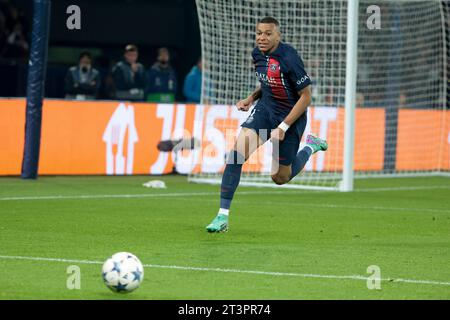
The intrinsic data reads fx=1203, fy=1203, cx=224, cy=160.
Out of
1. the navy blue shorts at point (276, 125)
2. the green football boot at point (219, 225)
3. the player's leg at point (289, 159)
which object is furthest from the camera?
the player's leg at point (289, 159)

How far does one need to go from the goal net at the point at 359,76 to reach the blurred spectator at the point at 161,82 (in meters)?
2.78

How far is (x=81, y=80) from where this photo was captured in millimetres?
19984

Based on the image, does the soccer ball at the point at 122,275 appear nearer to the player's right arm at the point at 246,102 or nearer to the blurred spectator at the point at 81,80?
the player's right arm at the point at 246,102

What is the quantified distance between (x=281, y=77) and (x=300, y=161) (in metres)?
1.21

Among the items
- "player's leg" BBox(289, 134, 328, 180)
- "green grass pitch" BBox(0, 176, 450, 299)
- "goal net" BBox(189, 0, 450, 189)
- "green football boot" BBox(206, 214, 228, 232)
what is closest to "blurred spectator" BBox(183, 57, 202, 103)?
"goal net" BBox(189, 0, 450, 189)

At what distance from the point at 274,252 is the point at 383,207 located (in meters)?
5.00

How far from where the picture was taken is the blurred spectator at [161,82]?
21188mm

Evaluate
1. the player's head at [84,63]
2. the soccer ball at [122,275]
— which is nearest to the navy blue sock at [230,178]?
the soccer ball at [122,275]

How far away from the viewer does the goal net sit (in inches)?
706

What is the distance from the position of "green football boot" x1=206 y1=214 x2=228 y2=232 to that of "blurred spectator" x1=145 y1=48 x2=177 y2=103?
998cm

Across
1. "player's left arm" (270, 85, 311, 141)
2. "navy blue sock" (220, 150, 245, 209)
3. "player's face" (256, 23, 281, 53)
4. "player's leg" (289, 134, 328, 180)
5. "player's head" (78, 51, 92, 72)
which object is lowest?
"navy blue sock" (220, 150, 245, 209)

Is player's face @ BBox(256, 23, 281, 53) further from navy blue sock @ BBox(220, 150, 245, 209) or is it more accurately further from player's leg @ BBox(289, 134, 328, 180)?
player's leg @ BBox(289, 134, 328, 180)

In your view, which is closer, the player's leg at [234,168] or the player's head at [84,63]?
the player's leg at [234,168]
